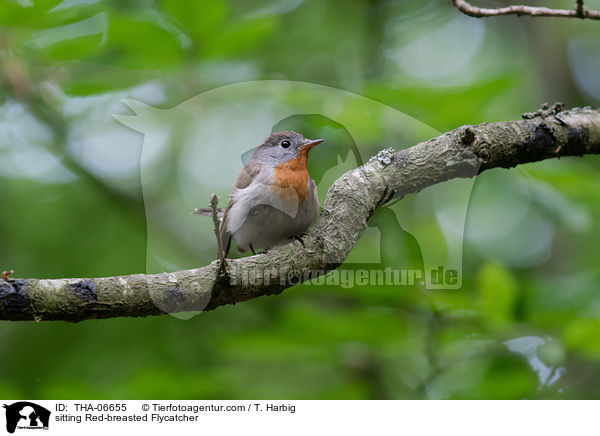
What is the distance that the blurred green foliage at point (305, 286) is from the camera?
374 centimetres

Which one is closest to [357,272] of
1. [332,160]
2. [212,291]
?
[332,160]

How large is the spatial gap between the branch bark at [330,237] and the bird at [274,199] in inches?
14.6

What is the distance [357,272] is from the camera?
13.8ft

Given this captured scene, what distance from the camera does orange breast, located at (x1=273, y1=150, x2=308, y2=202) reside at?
3.84 metres

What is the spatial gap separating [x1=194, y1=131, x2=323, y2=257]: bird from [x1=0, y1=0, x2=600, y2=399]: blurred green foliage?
554 mm

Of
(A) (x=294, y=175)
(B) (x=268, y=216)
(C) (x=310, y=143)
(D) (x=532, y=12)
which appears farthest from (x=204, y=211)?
(D) (x=532, y=12)

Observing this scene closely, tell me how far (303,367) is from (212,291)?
8.16 feet

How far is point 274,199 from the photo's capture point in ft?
12.7
